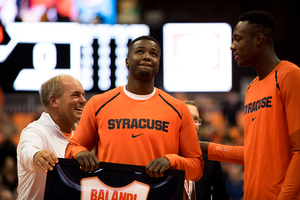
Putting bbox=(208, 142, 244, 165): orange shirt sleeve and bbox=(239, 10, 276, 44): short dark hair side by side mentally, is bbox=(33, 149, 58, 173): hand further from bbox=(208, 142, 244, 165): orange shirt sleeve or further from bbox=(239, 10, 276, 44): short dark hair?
bbox=(239, 10, 276, 44): short dark hair

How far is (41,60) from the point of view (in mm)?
8000

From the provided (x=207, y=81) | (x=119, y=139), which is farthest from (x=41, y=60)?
(x=119, y=139)

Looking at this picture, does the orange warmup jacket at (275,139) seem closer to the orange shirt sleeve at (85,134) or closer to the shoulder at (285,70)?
the shoulder at (285,70)

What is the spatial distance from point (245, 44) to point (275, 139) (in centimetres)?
67

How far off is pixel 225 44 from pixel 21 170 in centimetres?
663

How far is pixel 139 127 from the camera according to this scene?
7.11 feet

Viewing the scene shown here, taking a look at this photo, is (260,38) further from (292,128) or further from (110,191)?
(110,191)

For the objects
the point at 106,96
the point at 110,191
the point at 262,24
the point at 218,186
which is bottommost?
the point at 218,186

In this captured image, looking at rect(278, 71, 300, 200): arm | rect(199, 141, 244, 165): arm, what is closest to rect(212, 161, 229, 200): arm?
rect(199, 141, 244, 165): arm

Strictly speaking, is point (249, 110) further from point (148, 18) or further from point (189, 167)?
point (148, 18)

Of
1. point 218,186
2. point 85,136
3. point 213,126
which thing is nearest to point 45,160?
point 85,136

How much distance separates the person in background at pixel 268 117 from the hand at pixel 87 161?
38.9 inches

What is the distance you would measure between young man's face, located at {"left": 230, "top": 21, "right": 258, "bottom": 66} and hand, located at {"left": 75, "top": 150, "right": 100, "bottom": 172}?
3.90 feet

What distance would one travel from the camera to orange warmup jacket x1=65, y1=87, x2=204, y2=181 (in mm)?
2141
